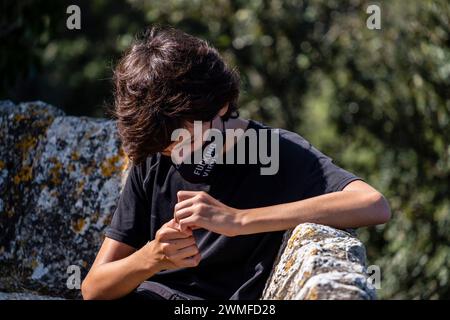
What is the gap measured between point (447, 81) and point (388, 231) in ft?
3.41

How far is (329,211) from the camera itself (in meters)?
2.64

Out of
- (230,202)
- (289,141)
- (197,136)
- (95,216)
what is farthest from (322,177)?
(95,216)

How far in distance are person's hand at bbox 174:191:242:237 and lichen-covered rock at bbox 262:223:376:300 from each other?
18 cm

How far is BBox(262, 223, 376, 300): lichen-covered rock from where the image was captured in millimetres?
2088

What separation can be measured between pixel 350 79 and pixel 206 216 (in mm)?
3481

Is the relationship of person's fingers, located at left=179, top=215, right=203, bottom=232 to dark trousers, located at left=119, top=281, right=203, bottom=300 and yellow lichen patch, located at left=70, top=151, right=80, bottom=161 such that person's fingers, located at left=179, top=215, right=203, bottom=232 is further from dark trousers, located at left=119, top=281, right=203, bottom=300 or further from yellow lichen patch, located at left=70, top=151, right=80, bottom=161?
yellow lichen patch, located at left=70, top=151, right=80, bottom=161

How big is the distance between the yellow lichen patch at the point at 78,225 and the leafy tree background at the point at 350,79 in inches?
51.7

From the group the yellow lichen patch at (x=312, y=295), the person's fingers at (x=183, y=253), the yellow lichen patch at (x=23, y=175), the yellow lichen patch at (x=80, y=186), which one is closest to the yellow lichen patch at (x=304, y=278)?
the yellow lichen patch at (x=312, y=295)

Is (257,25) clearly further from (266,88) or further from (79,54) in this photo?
(79,54)

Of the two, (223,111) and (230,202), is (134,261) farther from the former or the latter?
(223,111)

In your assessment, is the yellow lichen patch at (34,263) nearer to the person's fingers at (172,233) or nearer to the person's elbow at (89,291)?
the person's elbow at (89,291)

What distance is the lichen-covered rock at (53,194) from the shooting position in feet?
11.8

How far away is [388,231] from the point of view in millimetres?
5473
